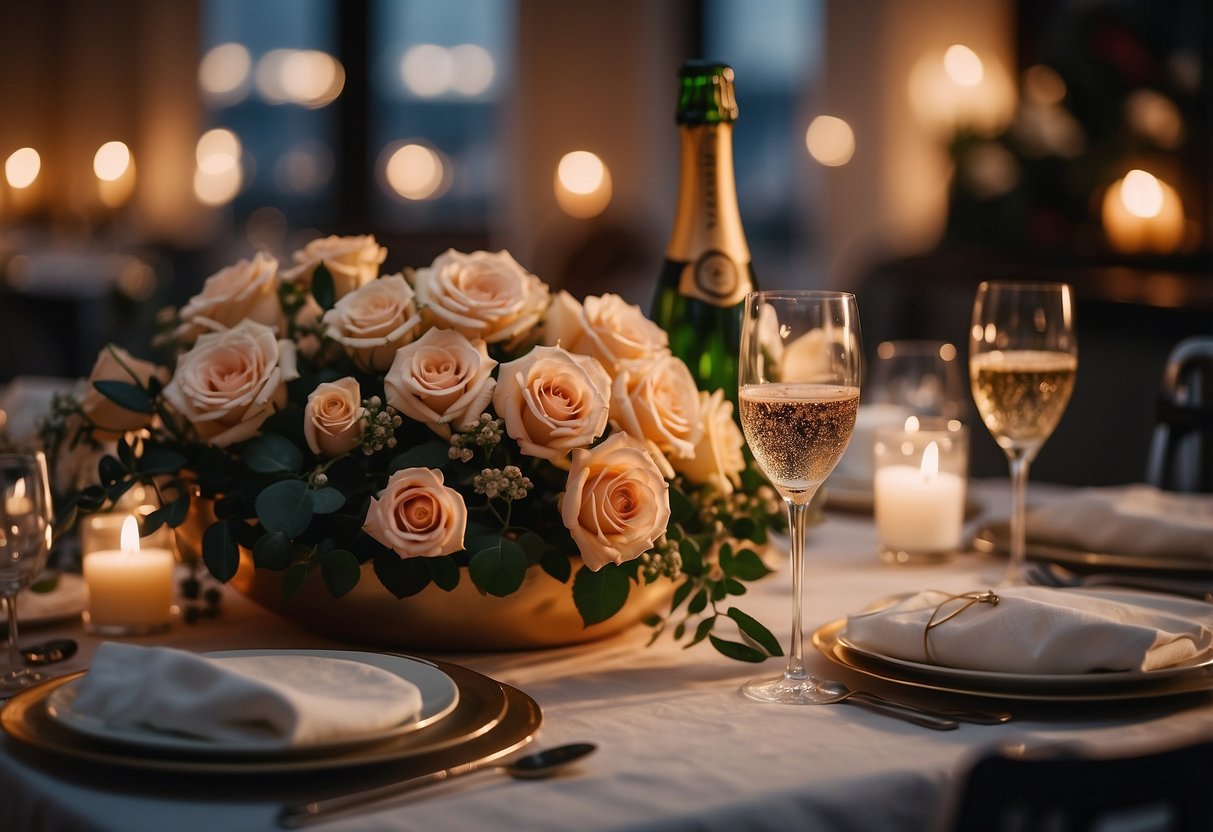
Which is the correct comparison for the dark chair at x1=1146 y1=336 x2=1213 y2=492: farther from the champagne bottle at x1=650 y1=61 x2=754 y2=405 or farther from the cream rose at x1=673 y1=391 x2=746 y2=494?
the cream rose at x1=673 y1=391 x2=746 y2=494

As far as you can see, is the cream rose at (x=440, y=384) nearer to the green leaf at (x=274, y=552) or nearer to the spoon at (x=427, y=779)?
the green leaf at (x=274, y=552)

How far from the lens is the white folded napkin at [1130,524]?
1.36 meters

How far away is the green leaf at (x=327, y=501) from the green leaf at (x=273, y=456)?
0.14 feet

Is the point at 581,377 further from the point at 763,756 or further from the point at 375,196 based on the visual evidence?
the point at 375,196

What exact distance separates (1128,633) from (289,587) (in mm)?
570

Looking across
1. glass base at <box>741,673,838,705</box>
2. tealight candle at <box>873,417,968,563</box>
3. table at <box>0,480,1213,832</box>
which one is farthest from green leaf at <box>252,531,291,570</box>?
tealight candle at <box>873,417,968,563</box>

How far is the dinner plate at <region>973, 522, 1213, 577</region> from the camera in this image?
4.38 ft

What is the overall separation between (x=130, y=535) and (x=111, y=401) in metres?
0.11

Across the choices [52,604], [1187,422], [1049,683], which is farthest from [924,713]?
[1187,422]

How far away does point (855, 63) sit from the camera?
22.5 ft

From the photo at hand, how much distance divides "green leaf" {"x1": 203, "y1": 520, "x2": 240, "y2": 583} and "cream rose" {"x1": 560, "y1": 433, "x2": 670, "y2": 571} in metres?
0.25

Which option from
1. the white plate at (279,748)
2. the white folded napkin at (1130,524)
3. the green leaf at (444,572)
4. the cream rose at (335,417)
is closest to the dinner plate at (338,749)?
the white plate at (279,748)

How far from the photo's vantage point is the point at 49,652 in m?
1.06

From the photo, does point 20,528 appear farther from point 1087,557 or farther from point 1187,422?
point 1187,422
